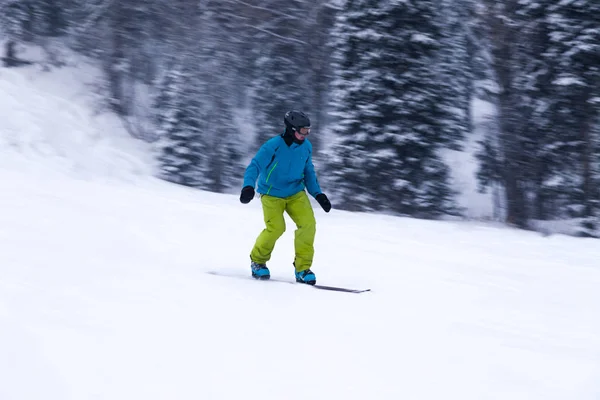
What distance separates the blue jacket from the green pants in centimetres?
10

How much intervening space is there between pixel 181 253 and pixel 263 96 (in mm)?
19974

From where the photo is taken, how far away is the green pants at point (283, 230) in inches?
276

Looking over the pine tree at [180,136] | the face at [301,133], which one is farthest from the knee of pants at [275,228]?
the pine tree at [180,136]

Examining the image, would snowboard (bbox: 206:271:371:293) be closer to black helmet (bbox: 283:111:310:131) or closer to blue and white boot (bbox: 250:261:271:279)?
blue and white boot (bbox: 250:261:271:279)

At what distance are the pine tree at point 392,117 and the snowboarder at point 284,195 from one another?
12.4m

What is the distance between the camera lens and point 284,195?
708 cm

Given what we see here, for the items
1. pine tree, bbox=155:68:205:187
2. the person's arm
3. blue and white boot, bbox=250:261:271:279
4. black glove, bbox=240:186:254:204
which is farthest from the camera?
pine tree, bbox=155:68:205:187

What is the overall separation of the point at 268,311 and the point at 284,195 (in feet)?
5.56

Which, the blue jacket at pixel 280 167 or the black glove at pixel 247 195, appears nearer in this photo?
the black glove at pixel 247 195

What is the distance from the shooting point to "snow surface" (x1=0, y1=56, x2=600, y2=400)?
4.12 m

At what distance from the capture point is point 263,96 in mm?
27625

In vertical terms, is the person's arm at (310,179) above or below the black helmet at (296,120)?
below

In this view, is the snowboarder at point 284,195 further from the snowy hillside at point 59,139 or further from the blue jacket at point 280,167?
the snowy hillside at point 59,139

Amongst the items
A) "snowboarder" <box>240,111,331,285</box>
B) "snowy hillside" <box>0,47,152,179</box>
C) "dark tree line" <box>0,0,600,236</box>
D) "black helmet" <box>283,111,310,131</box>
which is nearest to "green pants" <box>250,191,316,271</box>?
"snowboarder" <box>240,111,331,285</box>
